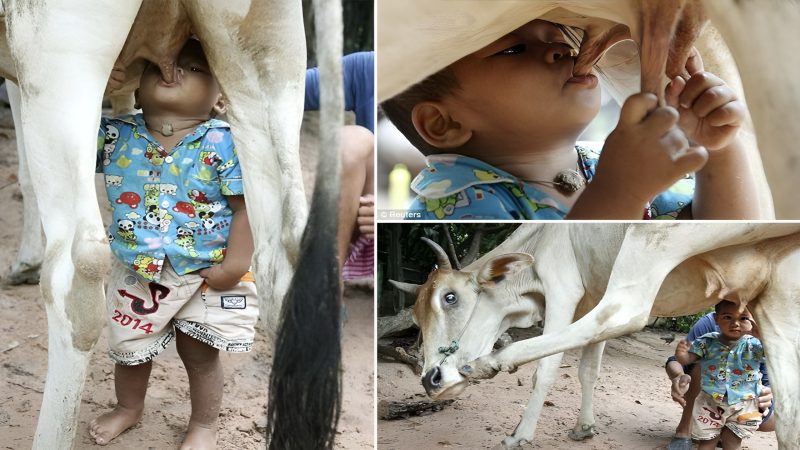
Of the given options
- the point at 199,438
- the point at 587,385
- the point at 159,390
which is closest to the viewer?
the point at 587,385

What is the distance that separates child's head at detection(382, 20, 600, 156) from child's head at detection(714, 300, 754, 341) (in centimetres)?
63

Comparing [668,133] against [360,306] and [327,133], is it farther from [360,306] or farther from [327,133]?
[360,306]

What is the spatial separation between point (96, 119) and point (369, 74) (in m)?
0.79

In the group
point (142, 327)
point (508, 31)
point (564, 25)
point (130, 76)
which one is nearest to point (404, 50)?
point (508, 31)

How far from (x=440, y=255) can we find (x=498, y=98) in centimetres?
38

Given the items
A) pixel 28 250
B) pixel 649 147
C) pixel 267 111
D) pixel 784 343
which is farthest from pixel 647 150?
pixel 28 250

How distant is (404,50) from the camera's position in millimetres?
1984

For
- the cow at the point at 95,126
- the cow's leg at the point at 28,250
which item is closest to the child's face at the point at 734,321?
the cow at the point at 95,126

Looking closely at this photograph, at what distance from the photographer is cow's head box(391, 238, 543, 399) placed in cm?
219

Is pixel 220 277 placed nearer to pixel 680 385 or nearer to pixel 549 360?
pixel 549 360

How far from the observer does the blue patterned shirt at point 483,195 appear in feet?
6.68

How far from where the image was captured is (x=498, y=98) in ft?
6.89

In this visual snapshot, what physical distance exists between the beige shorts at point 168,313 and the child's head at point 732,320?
3.97 feet
